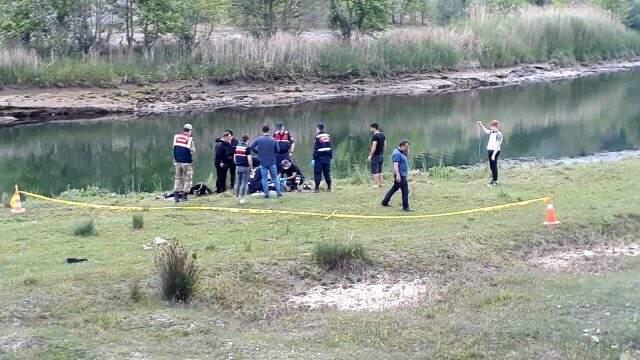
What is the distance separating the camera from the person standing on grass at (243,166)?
21.3m

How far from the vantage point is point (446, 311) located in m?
12.8

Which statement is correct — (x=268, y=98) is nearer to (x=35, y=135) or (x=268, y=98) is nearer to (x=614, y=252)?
(x=35, y=135)

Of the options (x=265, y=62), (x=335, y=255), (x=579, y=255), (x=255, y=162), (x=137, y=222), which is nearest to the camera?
Result: (x=335, y=255)

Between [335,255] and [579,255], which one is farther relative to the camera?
[579,255]

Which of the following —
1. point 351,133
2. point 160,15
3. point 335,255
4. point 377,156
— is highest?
point 160,15

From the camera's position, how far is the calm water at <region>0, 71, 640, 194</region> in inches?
1281

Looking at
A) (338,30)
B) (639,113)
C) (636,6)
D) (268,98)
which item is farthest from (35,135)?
(636,6)

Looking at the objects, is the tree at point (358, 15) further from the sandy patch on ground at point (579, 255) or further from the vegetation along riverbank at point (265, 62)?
the sandy patch on ground at point (579, 255)

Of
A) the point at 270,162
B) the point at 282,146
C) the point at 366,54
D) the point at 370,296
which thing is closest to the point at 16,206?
the point at 270,162

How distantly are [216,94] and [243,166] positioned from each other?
31911 millimetres

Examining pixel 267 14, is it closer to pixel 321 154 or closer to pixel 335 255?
pixel 321 154

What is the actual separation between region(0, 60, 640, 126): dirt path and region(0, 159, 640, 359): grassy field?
86.5 feet

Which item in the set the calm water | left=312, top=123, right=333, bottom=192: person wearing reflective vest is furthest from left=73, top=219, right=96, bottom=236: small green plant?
the calm water

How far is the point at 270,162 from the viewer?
21.3 m
